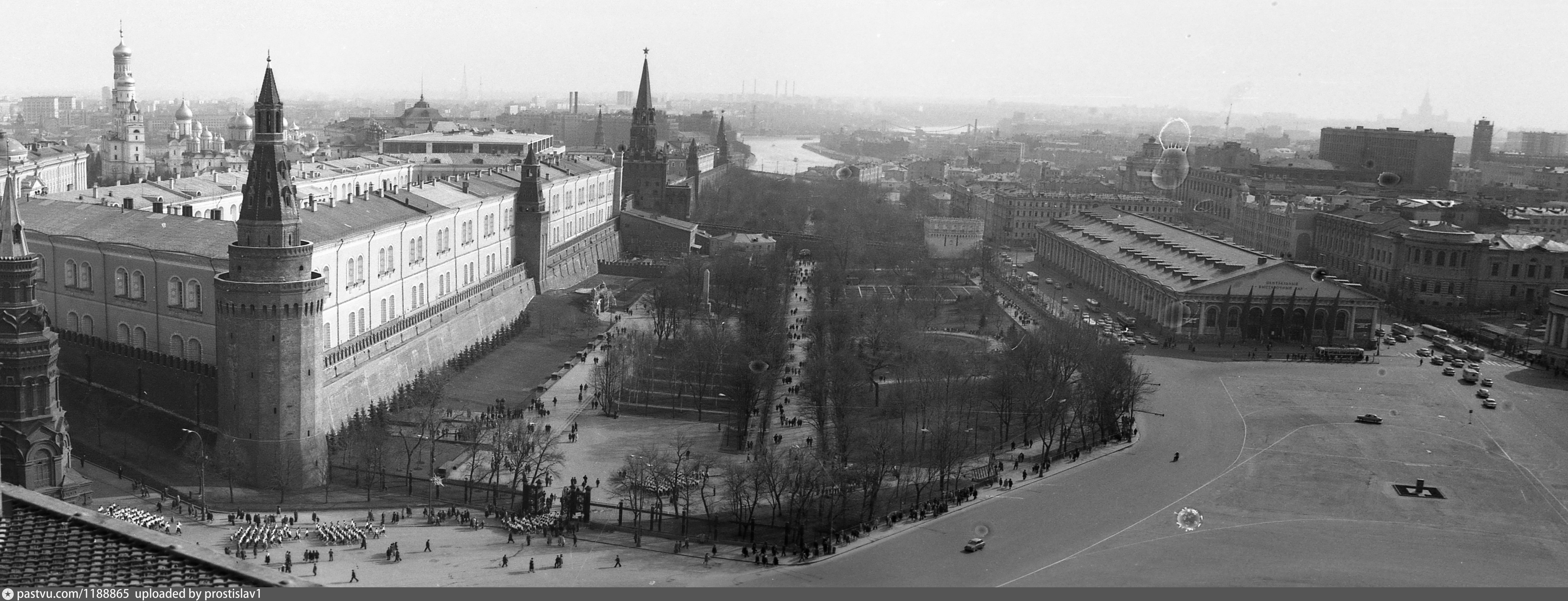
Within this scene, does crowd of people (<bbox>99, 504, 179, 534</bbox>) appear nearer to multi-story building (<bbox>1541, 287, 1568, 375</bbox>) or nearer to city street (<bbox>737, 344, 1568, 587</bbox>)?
city street (<bbox>737, 344, 1568, 587</bbox>)

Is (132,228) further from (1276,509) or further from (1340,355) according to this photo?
(1340,355)

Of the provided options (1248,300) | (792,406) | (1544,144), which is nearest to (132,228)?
(792,406)

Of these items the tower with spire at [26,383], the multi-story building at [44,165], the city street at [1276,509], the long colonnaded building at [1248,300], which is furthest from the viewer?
the multi-story building at [44,165]

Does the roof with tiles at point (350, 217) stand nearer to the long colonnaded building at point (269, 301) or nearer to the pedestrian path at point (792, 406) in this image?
the long colonnaded building at point (269, 301)

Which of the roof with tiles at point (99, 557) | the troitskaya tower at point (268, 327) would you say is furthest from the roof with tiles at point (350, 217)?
the roof with tiles at point (99, 557)

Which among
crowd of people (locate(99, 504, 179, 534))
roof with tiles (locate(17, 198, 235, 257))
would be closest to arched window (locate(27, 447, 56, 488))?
crowd of people (locate(99, 504, 179, 534))

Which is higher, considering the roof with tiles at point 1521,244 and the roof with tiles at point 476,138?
the roof with tiles at point 476,138

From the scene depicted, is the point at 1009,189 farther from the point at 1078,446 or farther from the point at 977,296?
the point at 1078,446
